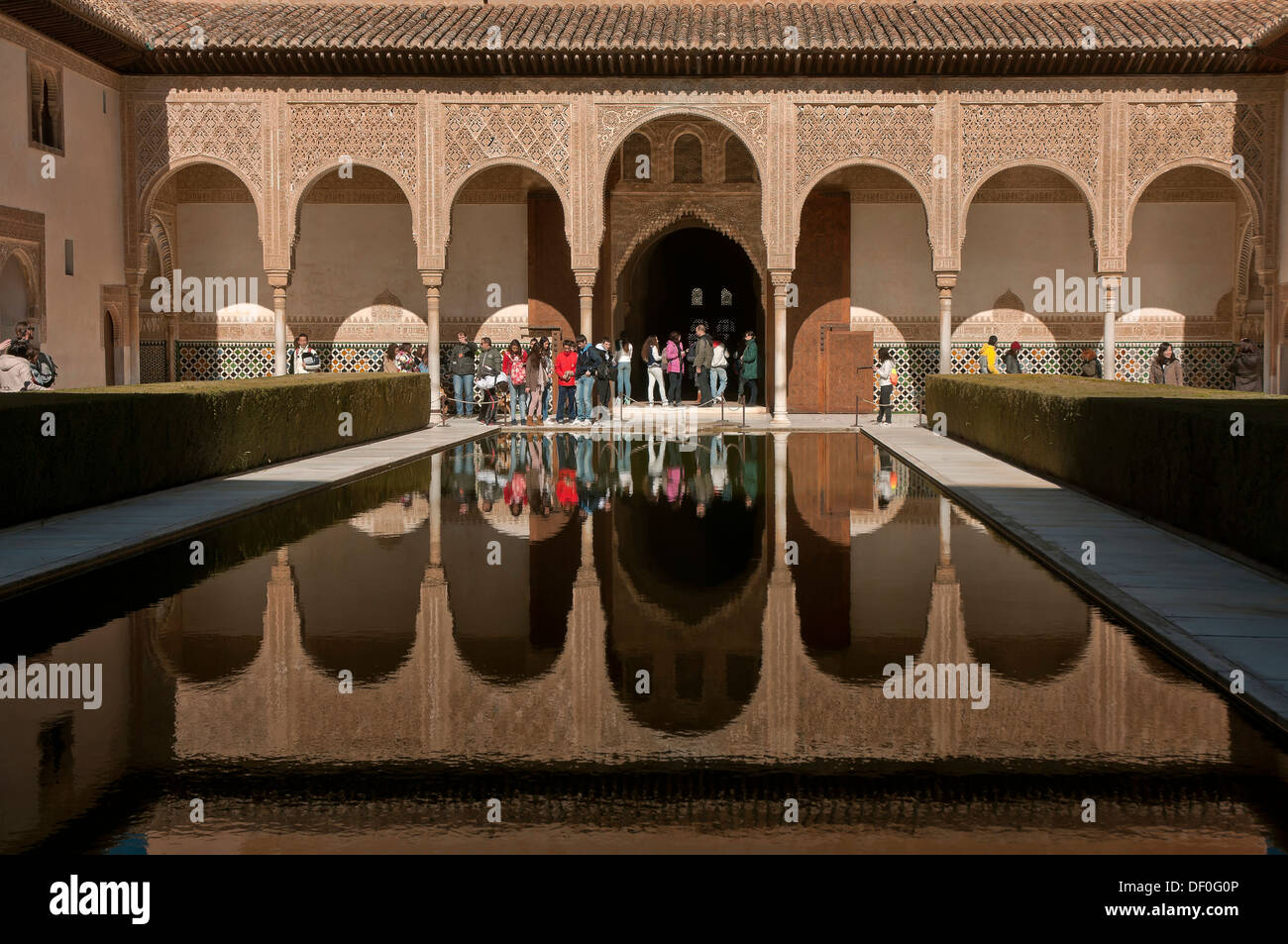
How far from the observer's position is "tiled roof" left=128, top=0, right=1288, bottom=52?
19.9 metres

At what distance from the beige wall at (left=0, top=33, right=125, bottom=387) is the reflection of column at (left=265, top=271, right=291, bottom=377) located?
2.04 m

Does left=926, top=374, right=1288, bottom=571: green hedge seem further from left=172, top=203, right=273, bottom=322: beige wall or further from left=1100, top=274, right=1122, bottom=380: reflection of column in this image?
left=172, top=203, right=273, bottom=322: beige wall

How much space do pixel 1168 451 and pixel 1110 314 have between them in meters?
12.8

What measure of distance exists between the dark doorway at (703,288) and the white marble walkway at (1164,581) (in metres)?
16.0

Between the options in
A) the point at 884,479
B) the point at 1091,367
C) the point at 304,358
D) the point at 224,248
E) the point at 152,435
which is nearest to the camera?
the point at 152,435

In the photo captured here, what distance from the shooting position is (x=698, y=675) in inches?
200

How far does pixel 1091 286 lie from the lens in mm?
23203

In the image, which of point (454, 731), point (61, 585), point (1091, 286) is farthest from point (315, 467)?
point (1091, 286)

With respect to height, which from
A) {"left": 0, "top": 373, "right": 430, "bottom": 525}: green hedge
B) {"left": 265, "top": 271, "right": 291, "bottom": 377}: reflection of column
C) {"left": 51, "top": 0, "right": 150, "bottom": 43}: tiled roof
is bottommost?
{"left": 0, "top": 373, "right": 430, "bottom": 525}: green hedge

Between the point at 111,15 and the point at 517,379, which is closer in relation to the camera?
the point at 111,15

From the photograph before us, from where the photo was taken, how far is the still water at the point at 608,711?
3.51 m

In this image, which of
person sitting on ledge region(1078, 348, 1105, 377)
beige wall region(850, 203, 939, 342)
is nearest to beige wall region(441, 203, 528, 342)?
beige wall region(850, 203, 939, 342)

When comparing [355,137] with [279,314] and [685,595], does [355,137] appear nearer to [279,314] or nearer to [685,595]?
[279,314]

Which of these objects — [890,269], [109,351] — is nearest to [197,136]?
[109,351]
